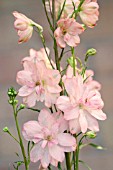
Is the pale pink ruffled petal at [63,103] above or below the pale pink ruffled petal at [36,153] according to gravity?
above

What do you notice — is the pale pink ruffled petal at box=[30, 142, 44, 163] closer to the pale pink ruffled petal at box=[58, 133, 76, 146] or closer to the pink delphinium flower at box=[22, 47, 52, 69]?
the pale pink ruffled petal at box=[58, 133, 76, 146]

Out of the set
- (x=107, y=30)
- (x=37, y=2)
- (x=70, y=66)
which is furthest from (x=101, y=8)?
(x=70, y=66)

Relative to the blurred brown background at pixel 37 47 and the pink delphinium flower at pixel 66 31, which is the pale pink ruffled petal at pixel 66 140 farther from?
the blurred brown background at pixel 37 47

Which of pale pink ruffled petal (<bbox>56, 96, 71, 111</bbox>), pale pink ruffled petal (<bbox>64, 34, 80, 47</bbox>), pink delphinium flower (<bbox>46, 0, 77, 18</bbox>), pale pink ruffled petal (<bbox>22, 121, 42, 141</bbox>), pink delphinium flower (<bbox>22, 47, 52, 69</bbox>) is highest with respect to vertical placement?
pink delphinium flower (<bbox>46, 0, 77, 18</bbox>)

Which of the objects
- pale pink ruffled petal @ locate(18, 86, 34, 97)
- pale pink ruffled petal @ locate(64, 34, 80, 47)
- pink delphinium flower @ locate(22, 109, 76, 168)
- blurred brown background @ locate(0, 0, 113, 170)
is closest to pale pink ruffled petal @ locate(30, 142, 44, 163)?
pink delphinium flower @ locate(22, 109, 76, 168)

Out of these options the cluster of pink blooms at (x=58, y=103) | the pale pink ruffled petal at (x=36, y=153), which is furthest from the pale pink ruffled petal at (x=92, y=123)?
the pale pink ruffled petal at (x=36, y=153)

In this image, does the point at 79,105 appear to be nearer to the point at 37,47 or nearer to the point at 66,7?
the point at 66,7
